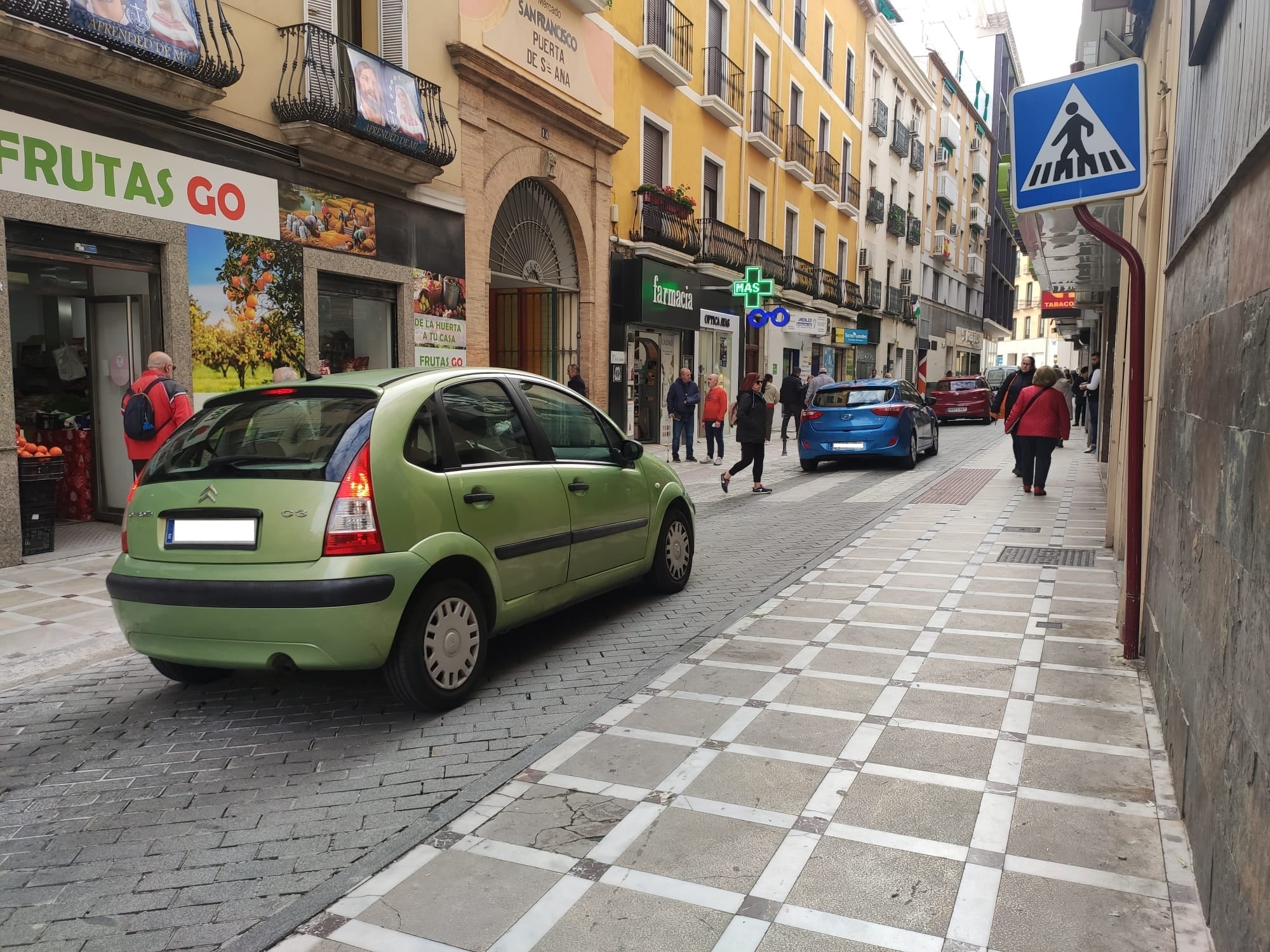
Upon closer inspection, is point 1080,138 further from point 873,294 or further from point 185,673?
point 873,294

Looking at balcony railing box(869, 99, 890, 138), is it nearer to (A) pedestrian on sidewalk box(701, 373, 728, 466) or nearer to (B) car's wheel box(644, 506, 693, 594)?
(A) pedestrian on sidewalk box(701, 373, 728, 466)

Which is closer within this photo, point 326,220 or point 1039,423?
point 326,220

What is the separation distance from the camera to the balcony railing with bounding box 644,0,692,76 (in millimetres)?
19562

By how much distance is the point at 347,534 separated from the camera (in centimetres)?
403

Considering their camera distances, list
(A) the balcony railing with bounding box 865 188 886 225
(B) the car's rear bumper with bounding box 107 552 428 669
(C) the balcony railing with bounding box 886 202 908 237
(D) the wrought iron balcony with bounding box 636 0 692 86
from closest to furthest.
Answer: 1. (B) the car's rear bumper with bounding box 107 552 428 669
2. (D) the wrought iron balcony with bounding box 636 0 692 86
3. (A) the balcony railing with bounding box 865 188 886 225
4. (C) the balcony railing with bounding box 886 202 908 237

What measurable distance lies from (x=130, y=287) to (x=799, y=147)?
888 inches

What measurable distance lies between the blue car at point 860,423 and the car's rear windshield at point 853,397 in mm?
11

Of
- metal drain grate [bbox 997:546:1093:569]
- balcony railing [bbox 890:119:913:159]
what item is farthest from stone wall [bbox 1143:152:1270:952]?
balcony railing [bbox 890:119:913:159]

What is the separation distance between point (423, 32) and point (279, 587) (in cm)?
1096

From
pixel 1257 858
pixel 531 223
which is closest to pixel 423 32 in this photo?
pixel 531 223

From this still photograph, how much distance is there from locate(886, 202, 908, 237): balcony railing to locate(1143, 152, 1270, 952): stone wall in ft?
118

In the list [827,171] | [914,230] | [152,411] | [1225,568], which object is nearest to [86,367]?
[152,411]

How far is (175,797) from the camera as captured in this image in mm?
3564

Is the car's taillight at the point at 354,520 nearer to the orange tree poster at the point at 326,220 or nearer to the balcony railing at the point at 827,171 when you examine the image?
the orange tree poster at the point at 326,220
